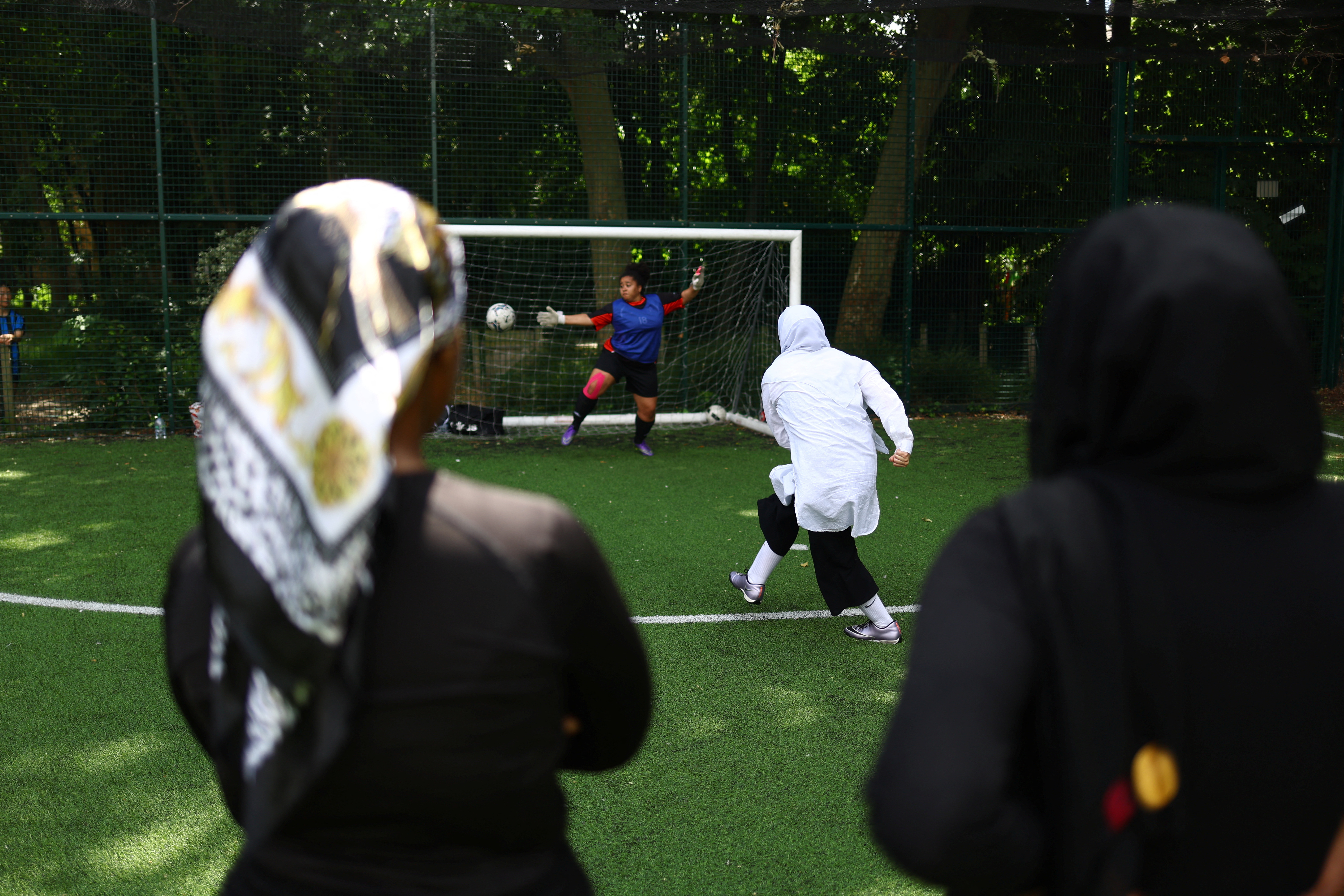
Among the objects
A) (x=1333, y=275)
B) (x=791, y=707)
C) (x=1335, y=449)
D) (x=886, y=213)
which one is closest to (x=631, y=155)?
(x=886, y=213)

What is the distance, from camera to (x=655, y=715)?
14.9 feet

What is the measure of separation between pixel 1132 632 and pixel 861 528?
4.25 meters

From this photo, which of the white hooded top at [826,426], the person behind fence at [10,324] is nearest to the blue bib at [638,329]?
the white hooded top at [826,426]

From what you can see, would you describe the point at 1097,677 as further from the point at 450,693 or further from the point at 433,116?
the point at 433,116

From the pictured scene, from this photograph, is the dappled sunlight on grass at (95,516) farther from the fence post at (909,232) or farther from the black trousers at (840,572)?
the fence post at (909,232)

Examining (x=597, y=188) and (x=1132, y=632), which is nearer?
(x=1132, y=632)

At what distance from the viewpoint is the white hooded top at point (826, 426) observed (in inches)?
210

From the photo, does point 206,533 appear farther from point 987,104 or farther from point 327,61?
point 987,104

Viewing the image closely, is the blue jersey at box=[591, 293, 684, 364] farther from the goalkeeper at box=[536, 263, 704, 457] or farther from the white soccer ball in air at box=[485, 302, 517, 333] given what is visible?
the white soccer ball in air at box=[485, 302, 517, 333]

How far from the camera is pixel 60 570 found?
666 cm

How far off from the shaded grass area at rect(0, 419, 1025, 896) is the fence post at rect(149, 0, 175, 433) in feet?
10.2

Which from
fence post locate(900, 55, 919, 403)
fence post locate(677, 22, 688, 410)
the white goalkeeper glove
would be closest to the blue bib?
the white goalkeeper glove

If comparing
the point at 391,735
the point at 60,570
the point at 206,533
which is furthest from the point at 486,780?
the point at 60,570

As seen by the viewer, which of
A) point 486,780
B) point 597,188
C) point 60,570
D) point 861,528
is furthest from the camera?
point 597,188
